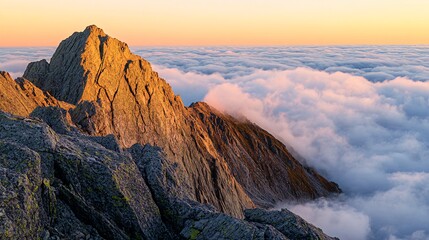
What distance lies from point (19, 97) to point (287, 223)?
49.0 metres

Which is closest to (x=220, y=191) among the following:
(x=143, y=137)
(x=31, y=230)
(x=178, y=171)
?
(x=143, y=137)

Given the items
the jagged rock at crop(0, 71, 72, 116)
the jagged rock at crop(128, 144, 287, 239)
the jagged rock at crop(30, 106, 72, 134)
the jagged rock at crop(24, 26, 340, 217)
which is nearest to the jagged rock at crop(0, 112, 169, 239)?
the jagged rock at crop(128, 144, 287, 239)

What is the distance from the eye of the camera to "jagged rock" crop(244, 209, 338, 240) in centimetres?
2456

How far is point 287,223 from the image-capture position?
2533 cm

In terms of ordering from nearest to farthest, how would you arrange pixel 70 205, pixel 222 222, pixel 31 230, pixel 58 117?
pixel 31 230 → pixel 70 205 → pixel 222 222 → pixel 58 117

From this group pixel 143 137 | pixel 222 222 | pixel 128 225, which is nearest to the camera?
pixel 128 225

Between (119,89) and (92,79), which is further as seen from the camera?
(119,89)

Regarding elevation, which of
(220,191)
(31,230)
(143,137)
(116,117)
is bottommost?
(220,191)

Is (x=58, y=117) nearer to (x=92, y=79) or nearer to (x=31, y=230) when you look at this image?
(x=31, y=230)

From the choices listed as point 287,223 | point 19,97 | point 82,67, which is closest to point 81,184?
point 287,223

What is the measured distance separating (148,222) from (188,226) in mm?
2689

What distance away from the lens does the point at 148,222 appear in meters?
21.7

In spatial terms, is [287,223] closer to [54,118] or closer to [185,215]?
[185,215]

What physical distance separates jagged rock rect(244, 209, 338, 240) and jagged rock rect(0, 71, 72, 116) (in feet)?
125
